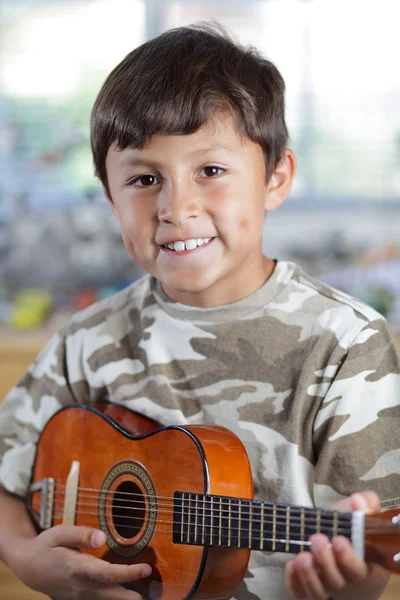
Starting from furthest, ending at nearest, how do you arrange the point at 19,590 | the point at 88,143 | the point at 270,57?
Result: the point at 88,143 < the point at 270,57 < the point at 19,590

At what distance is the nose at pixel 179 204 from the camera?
0.91 meters

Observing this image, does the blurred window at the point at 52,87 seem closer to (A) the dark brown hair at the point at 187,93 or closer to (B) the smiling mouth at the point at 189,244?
(A) the dark brown hair at the point at 187,93

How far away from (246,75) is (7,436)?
2.11 feet

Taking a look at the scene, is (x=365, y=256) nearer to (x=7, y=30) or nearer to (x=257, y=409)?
(x=7, y=30)

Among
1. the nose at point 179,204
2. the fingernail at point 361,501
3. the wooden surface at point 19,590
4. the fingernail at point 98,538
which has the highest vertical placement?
the nose at point 179,204

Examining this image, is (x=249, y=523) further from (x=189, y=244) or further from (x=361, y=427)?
(x=189, y=244)

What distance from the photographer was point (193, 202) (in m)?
0.91

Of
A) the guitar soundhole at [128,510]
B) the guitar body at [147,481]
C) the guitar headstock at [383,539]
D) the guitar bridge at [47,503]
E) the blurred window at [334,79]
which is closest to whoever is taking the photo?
the guitar headstock at [383,539]

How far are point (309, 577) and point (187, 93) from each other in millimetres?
574

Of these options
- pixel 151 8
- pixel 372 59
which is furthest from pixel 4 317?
pixel 372 59

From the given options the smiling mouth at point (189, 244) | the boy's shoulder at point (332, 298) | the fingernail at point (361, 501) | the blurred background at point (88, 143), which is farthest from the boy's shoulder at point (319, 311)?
the blurred background at point (88, 143)

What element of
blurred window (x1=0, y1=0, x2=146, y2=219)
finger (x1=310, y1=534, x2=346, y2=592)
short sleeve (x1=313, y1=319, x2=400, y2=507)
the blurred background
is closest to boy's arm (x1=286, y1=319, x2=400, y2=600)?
short sleeve (x1=313, y1=319, x2=400, y2=507)

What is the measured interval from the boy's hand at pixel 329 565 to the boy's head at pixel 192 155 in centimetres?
35

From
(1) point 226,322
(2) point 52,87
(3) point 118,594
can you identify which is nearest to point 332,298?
(1) point 226,322
